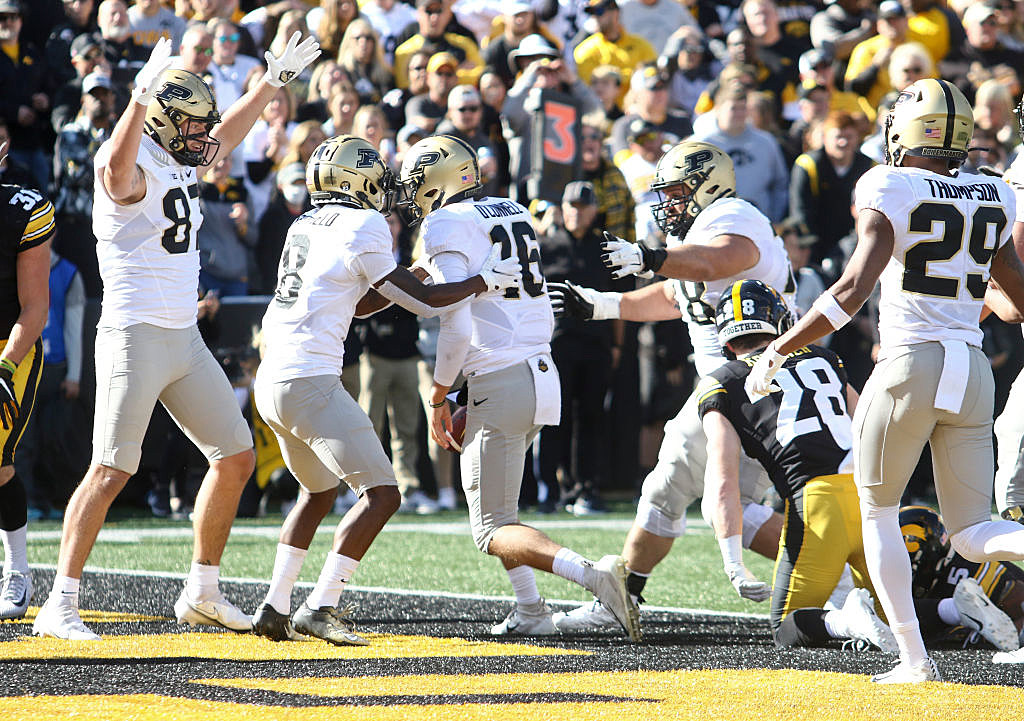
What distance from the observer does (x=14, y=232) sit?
5.51m

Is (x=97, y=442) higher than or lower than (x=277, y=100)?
lower

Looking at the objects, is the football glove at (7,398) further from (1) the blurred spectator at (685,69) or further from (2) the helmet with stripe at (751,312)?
(1) the blurred spectator at (685,69)

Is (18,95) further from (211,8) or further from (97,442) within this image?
(97,442)

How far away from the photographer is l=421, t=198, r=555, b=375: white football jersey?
554cm

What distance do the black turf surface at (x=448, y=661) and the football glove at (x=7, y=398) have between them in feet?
2.57

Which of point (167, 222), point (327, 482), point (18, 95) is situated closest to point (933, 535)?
point (327, 482)

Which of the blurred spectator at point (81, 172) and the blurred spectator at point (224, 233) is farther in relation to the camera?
the blurred spectator at point (224, 233)

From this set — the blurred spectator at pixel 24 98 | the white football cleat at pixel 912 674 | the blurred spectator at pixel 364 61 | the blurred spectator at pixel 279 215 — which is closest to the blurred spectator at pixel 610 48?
the blurred spectator at pixel 364 61

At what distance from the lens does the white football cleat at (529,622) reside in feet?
18.1

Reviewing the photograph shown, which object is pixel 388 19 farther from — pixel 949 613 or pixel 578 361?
pixel 949 613

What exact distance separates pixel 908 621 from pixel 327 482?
218 centimetres

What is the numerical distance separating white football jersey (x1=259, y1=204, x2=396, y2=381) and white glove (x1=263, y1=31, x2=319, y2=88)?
0.71 metres

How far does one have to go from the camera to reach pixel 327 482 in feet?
17.6

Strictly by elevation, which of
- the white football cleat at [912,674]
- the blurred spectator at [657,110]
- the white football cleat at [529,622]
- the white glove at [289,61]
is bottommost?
the white football cleat at [529,622]
